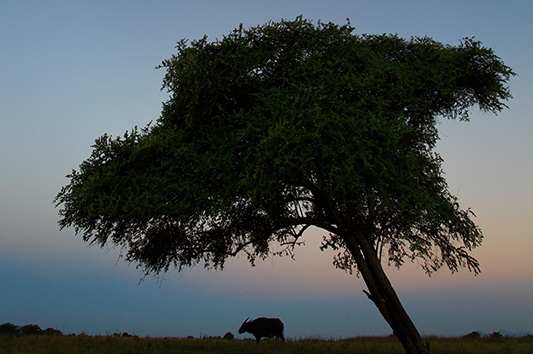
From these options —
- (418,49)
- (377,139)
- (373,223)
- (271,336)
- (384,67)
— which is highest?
(418,49)

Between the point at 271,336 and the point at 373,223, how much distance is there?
8963 millimetres

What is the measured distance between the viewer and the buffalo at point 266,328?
2673cm

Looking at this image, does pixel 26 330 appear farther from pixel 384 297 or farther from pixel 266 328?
pixel 384 297

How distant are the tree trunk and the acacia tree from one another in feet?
0.18

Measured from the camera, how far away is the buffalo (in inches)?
1053

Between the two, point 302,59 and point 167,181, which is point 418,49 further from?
point 167,181

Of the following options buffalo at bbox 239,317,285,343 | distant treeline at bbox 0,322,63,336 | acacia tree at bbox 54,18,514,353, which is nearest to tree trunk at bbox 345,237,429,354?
acacia tree at bbox 54,18,514,353

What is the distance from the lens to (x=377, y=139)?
17.7 m

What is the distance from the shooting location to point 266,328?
26.8m

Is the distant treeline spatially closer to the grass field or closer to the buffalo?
the grass field

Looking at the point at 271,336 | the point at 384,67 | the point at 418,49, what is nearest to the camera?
the point at 384,67

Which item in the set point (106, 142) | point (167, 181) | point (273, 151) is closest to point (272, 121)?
point (273, 151)

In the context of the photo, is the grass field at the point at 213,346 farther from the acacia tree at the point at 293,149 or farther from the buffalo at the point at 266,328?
the acacia tree at the point at 293,149

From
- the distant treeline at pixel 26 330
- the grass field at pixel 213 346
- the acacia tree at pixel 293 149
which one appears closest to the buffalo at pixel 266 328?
the grass field at pixel 213 346
